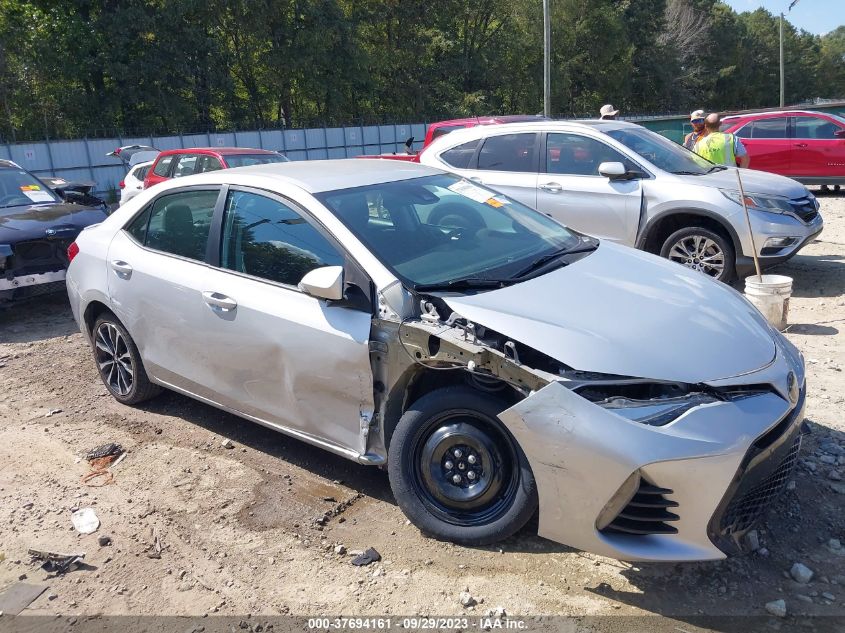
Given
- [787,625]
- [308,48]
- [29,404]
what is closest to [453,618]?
[787,625]

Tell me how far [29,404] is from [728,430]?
4.97 metres

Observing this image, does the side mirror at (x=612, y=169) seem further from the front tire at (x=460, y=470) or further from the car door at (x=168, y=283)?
the front tire at (x=460, y=470)

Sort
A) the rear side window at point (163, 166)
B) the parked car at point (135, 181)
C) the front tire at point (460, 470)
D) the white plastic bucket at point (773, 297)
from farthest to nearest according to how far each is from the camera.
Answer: the parked car at point (135, 181), the rear side window at point (163, 166), the white plastic bucket at point (773, 297), the front tire at point (460, 470)

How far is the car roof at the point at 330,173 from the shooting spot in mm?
4152

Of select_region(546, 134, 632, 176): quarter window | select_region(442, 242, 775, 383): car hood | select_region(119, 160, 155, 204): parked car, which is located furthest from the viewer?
select_region(119, 160, 155, 204): parked car

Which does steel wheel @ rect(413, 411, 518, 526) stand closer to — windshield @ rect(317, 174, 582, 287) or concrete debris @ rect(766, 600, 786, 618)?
windshield @ rect(317, 174, 582, 287)

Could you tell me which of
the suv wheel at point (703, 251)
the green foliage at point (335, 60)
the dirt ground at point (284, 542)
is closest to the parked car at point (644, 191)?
the suv wheel at point (703, 251)

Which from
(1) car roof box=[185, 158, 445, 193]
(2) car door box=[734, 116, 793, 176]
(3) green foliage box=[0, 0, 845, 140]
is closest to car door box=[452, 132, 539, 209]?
(1) car roof box=[185, 158, 445, 193]

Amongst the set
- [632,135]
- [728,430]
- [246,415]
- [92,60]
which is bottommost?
[246,415]

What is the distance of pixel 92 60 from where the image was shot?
106ft

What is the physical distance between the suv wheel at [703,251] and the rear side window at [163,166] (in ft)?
28.9

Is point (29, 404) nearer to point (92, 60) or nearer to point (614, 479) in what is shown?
A: point (614, 479)

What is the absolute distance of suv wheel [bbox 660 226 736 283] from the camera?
7.43m

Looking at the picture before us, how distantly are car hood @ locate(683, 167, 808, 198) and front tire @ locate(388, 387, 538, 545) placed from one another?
17.1ft
